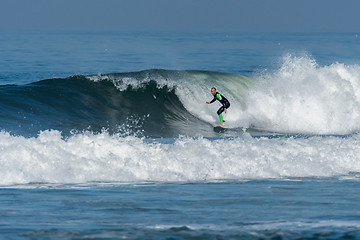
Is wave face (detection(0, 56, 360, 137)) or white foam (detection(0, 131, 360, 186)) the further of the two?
wave face (detection(0, 56, 360, 137))

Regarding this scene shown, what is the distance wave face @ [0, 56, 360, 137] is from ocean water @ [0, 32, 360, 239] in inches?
2.1

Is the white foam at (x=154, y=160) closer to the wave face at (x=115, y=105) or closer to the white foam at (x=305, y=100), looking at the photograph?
the wave face at (x=115, y=105)

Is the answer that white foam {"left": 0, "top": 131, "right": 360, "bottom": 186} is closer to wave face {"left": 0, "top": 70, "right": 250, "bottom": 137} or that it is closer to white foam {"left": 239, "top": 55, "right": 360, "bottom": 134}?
wave face {"left": 0, "top": 70, "right": 250, "bottom": 137}

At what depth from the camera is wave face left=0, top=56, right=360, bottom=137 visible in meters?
19.9

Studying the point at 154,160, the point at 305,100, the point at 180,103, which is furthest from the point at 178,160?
the point at 305,100

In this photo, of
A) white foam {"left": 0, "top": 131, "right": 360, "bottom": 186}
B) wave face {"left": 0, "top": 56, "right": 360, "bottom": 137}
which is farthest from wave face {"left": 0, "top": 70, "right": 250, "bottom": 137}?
white foam {"left": 0, "top": 131, "right": 360, "bottom": 186}

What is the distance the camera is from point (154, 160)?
1197 centimetres

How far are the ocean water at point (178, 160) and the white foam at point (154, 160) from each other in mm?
28

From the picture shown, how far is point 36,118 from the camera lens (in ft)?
62.7

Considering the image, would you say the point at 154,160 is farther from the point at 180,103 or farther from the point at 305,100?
the point at 305,100

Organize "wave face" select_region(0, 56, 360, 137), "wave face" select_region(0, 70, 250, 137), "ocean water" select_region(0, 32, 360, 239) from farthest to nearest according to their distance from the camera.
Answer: "wave face" select_region(0, 56, 360, 137)
"wave face" select_region(0, 70, 250, 137)
"ocean water" select_region(0, 32, 360, 239)

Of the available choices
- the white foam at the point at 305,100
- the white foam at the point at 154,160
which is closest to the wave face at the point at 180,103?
the white foam at the point at 305,100

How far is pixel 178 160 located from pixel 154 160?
0.44m

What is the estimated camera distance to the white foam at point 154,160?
1100 cm
